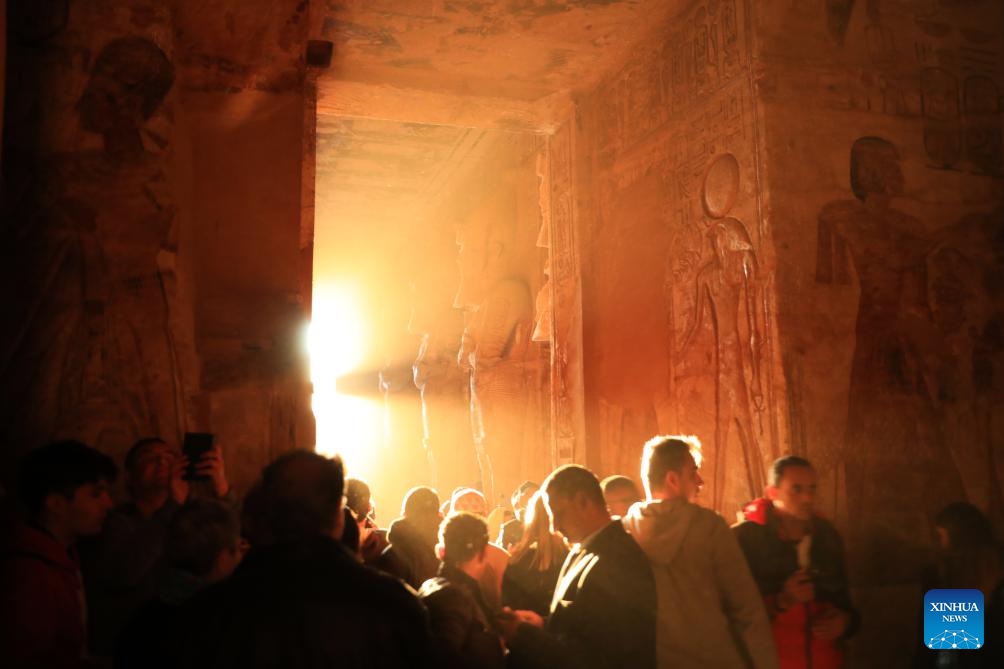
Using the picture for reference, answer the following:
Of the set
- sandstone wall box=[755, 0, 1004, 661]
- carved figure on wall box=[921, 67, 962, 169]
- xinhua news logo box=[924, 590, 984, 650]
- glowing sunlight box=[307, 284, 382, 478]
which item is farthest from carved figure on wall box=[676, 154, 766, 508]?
glowing sunlight box=[307, 284, 382, 478]

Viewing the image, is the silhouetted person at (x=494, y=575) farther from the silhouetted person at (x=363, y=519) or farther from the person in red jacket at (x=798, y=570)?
the person in red jacket at (x=798, y=570)

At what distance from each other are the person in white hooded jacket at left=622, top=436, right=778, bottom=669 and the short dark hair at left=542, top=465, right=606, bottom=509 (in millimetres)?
312

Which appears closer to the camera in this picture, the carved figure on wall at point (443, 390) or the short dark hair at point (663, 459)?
the short dark hair at point (663, 459)

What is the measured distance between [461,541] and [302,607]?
41.6 inches

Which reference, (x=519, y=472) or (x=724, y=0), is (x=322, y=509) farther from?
(x=519, y=472)

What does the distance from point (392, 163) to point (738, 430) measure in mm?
7890

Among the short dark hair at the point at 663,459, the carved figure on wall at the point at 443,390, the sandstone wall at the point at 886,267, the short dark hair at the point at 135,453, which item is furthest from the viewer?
the carved figure on wall at the point at 443,390

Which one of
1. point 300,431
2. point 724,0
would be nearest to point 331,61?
point 724,0

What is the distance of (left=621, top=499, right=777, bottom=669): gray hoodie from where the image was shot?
9.04 feet

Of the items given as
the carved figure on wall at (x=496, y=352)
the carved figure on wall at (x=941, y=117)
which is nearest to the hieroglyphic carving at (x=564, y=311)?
the carved figure on wall at (x=496, y=352)

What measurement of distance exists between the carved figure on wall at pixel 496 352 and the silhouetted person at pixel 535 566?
6.47 meters

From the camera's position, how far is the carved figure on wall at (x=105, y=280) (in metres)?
4.15

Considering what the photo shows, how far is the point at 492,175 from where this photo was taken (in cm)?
1157

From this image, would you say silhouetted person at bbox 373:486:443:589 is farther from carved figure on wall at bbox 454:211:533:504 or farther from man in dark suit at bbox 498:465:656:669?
carved figure on wall at bbox 454:211:533:504
